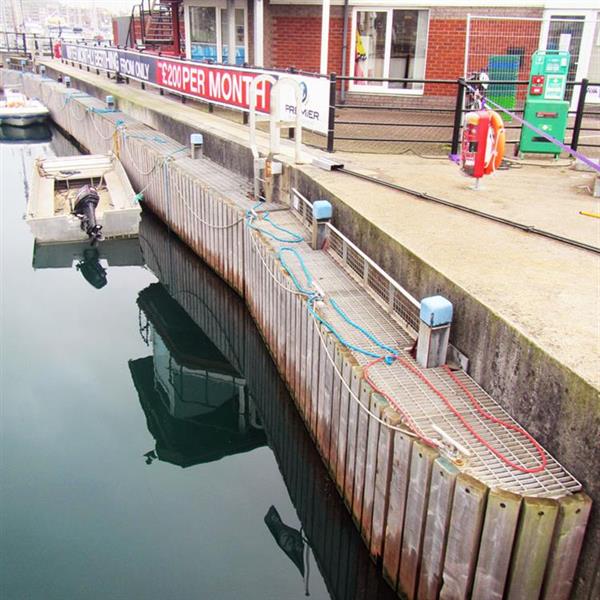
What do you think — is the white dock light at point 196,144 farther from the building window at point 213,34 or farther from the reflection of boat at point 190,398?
the building window at point 213,34

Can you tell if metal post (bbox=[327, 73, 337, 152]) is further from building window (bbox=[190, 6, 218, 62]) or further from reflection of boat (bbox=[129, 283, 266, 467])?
building window (bbox=[190, 6, 218, 62])

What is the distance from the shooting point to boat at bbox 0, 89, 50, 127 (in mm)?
28453

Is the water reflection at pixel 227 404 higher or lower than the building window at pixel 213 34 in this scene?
lower

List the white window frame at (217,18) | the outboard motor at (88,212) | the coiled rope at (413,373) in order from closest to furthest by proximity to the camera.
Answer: the coiled rope at (413,373)
the outboard motor at (88,212)
the white window frame at (217,18)

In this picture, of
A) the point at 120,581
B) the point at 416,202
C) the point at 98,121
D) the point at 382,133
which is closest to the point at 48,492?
the point at 120,581

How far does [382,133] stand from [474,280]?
8.20 meters

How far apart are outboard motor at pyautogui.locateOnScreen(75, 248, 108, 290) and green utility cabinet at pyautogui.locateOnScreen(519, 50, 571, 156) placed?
8.54 metres

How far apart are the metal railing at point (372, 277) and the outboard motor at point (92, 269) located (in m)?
5.67

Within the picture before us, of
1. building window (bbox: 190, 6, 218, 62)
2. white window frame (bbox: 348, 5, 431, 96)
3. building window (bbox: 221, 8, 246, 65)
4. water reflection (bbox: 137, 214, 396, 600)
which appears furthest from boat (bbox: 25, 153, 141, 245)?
white window frame (bbox: 348, 5, 431, 96)

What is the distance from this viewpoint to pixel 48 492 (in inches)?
266

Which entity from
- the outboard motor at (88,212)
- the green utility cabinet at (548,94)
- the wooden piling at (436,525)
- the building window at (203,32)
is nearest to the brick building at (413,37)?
the building window at (203,32)

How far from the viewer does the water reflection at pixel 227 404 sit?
6000 mm

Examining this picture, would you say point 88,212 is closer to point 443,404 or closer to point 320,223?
point 320,223

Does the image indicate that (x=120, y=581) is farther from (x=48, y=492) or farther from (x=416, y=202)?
(x=416, y=202)
